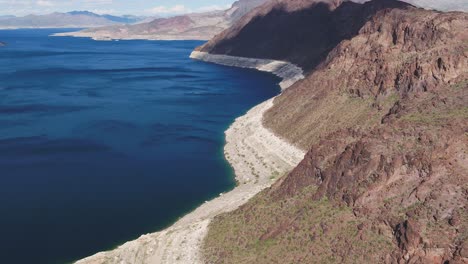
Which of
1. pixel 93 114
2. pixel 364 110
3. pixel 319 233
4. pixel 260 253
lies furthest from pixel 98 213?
pixel 93 114

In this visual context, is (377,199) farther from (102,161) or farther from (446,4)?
(446,4)

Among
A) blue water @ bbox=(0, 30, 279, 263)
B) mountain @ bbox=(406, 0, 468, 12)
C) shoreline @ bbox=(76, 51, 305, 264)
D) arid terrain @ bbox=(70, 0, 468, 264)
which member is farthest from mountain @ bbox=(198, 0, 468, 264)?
mountain @ bbox=(406, 0, 468, 12)

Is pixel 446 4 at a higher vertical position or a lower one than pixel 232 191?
higher

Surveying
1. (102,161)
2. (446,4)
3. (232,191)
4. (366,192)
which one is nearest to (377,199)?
(366,192)

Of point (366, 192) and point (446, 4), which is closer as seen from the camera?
point (366, 192)

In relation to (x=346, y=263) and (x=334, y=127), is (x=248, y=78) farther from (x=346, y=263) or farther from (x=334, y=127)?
(x=346, y=263)
